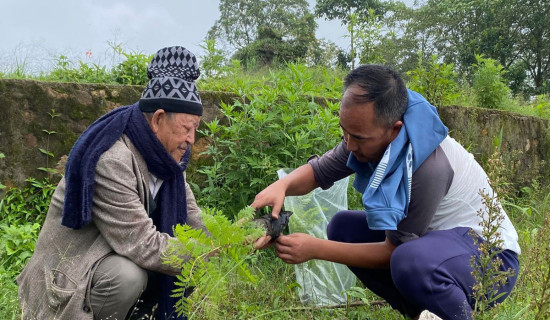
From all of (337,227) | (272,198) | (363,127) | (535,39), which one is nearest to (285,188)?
(272,198)

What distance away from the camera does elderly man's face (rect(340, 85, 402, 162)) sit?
214 centimetres

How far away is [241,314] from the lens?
2.80 m

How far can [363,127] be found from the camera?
2.18 meters

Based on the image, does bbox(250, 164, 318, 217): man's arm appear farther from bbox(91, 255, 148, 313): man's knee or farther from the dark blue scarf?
bbox(91, 255, 148, 313): man's knee

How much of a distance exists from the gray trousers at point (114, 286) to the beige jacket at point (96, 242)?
0.03 m

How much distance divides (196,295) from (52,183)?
2755 mm

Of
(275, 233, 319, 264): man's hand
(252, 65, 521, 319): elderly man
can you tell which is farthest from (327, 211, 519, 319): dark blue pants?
(275, 233, 319, 264): man's hand

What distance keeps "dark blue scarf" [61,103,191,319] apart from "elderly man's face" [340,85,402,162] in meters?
0.84

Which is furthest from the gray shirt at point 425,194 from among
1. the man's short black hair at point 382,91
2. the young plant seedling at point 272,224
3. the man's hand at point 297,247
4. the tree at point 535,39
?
the tree at point 535,39

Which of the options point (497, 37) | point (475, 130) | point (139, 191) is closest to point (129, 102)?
point (139, 191)

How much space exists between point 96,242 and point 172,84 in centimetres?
79

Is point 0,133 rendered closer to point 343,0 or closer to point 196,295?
point 196,295

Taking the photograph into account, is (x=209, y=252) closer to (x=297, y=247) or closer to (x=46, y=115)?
(x=297, y=247)

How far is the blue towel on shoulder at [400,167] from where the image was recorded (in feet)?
7.00
